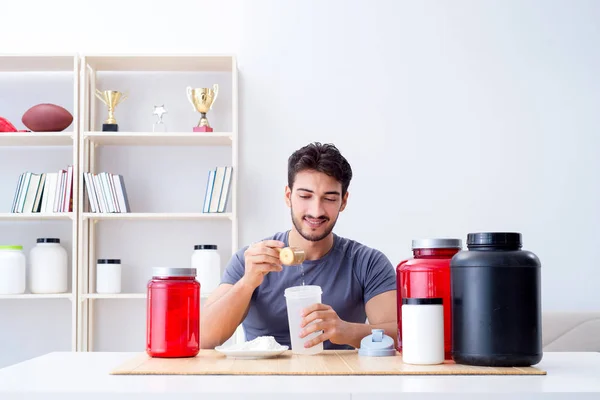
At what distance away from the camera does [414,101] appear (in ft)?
12.8

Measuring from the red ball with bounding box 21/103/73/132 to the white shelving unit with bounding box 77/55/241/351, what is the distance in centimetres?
12

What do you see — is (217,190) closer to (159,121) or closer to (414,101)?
(159,121)

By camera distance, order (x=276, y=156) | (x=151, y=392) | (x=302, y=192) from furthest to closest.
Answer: (x=276, y=156) < (x=302, y=192) < (x=151, y=392)

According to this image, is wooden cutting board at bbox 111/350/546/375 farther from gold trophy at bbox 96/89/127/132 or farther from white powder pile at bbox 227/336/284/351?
gold trophy at bbox 96/89/127/132

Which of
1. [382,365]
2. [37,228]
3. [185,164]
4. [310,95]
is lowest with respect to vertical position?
[382,365]

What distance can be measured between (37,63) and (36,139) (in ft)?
1.25

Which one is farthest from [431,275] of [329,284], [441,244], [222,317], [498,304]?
[329,284]

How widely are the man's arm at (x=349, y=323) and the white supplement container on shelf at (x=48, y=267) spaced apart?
1913 millimetres

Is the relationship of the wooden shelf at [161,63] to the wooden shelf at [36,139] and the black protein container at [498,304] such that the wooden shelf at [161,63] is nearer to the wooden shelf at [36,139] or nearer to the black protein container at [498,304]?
the wooden shelf at [36,139]

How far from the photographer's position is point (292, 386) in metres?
1.20

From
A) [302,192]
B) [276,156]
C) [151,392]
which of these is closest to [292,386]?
[151,392]

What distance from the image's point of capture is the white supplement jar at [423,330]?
1403 mm

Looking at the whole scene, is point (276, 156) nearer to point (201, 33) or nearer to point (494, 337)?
point (201, 33)

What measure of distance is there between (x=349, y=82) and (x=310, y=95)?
0.21m
